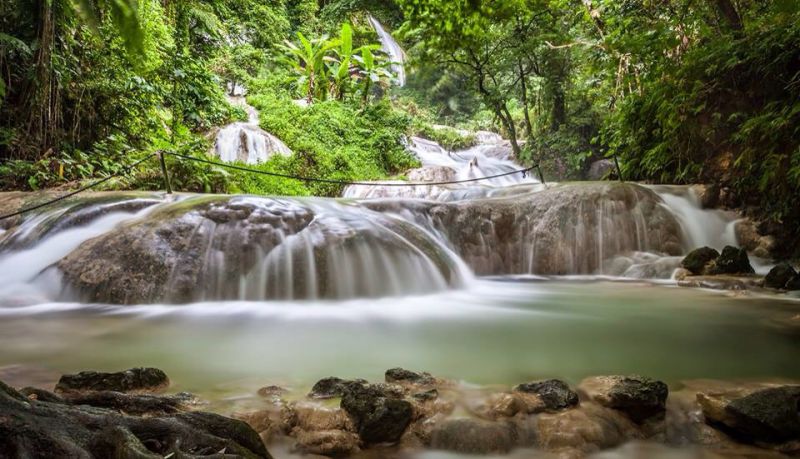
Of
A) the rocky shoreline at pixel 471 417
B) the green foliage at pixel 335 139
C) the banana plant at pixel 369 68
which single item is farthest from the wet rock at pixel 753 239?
the banana plant at pixel 369 68

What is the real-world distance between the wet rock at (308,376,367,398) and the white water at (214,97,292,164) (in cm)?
1025

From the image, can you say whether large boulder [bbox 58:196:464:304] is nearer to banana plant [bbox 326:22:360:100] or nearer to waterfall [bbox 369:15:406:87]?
banana plant [bbox 326:22:360:100]

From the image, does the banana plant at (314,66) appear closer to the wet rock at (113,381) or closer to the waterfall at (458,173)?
the waterfall at (458,173)

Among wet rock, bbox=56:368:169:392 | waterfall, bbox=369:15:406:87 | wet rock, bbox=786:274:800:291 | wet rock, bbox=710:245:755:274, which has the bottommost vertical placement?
wet rock, bbox=56:368:169:392

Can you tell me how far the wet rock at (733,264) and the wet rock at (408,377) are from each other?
16.8ft

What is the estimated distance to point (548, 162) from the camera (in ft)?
45.6

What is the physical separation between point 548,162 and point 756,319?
431 inches

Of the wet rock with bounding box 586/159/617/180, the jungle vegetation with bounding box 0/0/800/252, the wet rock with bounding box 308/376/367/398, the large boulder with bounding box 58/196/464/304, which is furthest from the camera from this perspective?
the wet rock with bounding box 586/159/617/180

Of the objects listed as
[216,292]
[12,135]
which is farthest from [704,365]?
[12,135]

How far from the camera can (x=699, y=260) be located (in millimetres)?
5629

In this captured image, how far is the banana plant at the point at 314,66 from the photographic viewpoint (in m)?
15.9

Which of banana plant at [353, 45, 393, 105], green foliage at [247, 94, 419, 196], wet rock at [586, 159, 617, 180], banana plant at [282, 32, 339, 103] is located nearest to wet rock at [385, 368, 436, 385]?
green foliage at [247, 94, 419, 196]

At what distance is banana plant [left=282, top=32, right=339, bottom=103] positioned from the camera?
52.2 feet

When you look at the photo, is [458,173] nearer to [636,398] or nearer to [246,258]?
[246,258]
